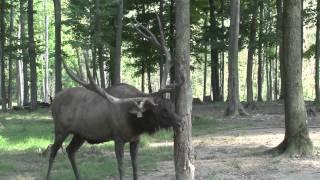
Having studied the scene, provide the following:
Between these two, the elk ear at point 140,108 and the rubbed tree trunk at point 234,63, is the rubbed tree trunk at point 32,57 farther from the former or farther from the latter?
the elk ear at point 140,108

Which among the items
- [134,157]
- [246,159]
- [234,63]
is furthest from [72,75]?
[234,63]

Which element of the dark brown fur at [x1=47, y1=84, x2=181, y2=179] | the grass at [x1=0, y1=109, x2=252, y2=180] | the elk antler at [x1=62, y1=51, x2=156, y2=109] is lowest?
the grass at [x1=0, y1=109, x2=252, y2=180]

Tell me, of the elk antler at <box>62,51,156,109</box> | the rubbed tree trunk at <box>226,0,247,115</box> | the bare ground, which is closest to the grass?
the bare ground

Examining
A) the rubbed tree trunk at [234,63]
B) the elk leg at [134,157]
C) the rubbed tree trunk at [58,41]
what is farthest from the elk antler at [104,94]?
the rubbed tree trunk at [58,41]

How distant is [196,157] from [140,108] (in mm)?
4540

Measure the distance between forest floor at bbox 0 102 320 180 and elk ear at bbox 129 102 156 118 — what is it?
1978 mm

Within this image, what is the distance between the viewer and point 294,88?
1260cm

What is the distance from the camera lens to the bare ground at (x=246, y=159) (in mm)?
10844

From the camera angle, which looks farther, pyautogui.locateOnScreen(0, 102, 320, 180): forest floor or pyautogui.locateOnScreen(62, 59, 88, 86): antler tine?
pyautogui.locateOnScreen(0, 102, 320, 180): forest floor

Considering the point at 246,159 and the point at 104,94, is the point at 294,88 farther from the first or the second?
the point at 104,94

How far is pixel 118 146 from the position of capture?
9945mm

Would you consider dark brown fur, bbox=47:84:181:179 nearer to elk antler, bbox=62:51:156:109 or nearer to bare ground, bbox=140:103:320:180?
elk antler, bbox=62:51:156:109

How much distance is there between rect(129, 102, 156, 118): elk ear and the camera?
9258 millimetres

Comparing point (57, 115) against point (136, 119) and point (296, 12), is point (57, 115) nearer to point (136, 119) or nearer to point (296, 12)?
point (136, 119)
